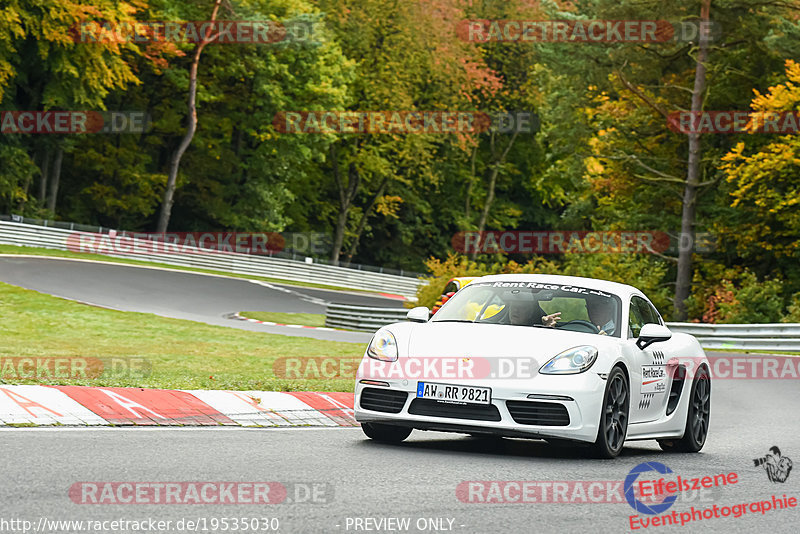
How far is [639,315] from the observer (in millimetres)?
10977

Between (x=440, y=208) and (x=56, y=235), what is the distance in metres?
33.9

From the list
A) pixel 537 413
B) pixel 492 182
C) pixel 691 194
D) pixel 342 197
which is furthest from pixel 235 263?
pixel 537 413

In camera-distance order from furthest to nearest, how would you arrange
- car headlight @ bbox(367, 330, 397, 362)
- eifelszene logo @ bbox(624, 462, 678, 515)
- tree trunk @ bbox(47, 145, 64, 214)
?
tree trunk @ bbox(47, 145, 64, 214), car headlight @ bbox(367, 330, 397, 362), eifelszene logo @ bbox(624, 462, 678, 515)

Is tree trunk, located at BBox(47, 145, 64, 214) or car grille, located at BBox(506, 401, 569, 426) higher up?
tree trunk, located at BBox(47, 145, 64, 214)

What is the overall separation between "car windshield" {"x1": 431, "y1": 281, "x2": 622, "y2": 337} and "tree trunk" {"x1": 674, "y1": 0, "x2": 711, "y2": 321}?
2658 centimetres

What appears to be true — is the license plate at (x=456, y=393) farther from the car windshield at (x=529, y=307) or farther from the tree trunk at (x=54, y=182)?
the tree trunk at (x=54, y=182)

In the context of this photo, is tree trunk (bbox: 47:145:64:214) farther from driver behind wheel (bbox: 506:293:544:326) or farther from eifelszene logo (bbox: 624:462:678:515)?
eifelszene logo (bbox: 624:462:678:515)

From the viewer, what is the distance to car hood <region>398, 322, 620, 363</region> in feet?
30.5

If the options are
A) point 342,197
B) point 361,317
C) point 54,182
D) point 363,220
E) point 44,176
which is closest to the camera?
point 361,317

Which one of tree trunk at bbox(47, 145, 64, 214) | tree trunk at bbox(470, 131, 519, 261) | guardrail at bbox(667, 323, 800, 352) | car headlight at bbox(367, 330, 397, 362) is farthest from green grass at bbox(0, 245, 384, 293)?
car headlight at bbox(367, 330, 397, 362)

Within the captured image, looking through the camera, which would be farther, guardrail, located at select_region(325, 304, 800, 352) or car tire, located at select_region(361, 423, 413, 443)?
guardrail, located at select_region(325, 304, 800, 352)

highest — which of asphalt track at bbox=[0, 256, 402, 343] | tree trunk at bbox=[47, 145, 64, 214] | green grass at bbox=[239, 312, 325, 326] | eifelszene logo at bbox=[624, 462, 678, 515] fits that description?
tree trunk at bbox=[47, 145, 64, 214]

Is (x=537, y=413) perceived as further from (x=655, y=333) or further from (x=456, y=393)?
(x=655, y=333)

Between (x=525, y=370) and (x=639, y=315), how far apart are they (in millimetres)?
2224
